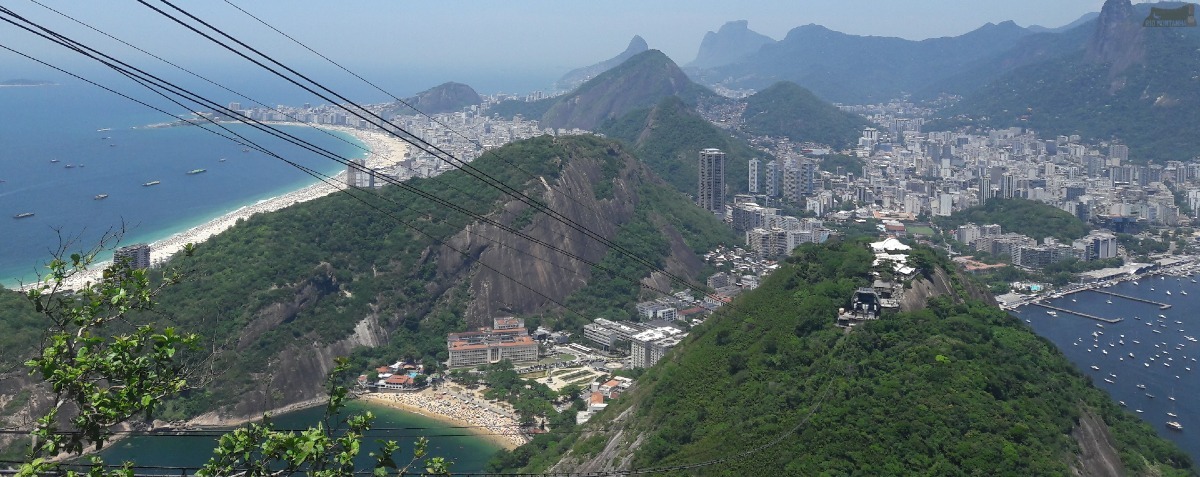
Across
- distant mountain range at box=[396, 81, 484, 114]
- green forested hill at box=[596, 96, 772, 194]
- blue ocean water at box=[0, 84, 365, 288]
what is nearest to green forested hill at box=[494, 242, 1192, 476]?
blue ocean water at box=[0, 84, 365, 288]

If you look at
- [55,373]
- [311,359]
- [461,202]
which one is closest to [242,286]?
[311,359]

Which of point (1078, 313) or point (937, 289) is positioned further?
point (1078, 313)

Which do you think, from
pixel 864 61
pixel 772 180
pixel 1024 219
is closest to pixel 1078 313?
pixel 1024 219

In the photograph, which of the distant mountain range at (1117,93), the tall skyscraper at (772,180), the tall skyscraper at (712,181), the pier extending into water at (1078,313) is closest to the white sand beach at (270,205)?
the tall skyscraper at (712,181)

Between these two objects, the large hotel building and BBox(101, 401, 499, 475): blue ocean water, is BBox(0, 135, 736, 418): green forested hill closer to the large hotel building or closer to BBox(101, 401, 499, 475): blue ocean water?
the large hotel building

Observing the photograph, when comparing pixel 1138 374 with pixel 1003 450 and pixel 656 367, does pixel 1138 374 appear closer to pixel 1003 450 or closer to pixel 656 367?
pixel 656 367

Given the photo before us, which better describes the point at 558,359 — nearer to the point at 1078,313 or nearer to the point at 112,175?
the point at 1078,313

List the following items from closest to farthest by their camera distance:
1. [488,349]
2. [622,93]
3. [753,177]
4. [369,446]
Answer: [369,446], [488,349], [753,177], [622,93]

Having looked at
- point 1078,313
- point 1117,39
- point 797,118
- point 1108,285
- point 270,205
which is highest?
point 1117,39
